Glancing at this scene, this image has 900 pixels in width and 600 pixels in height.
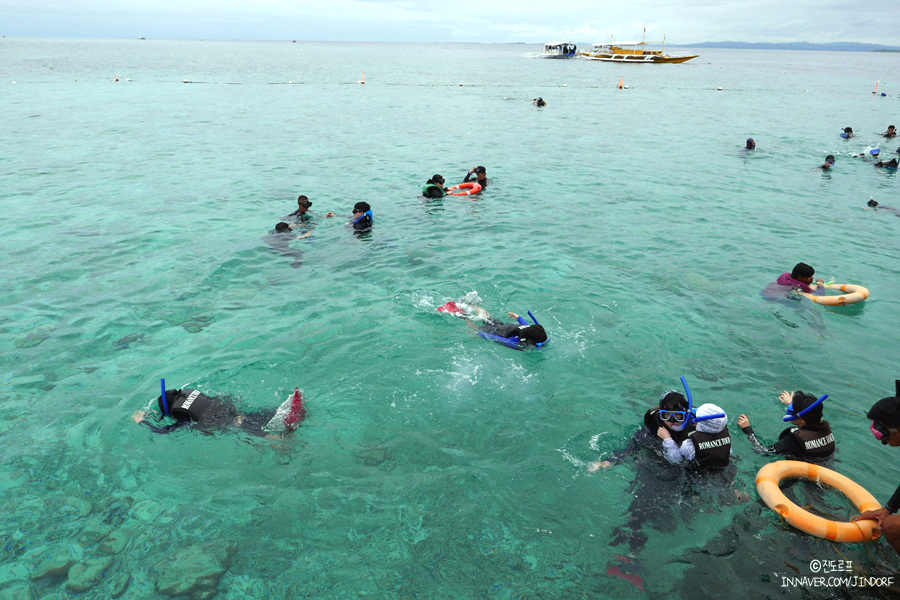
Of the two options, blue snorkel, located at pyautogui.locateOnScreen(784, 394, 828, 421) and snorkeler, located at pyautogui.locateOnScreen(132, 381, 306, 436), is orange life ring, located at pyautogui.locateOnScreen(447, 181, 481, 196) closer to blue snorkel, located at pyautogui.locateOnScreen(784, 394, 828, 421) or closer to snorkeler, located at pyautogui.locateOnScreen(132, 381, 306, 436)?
snorkeler, located at pyautogui.locateOnScreen(132, 381, 306, 436)

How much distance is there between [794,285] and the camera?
11.9 meters

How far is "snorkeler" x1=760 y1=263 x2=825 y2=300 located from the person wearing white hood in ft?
23.1

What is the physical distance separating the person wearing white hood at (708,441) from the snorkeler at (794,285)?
23.1ft

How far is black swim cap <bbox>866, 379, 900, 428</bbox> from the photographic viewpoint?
4.80 metres

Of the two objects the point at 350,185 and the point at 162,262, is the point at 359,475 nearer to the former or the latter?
the point at 162,262

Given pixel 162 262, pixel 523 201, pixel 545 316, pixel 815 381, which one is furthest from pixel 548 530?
pixel 523 201

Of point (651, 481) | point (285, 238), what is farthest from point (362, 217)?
point (651, 481)

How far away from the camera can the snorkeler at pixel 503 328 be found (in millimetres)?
9679

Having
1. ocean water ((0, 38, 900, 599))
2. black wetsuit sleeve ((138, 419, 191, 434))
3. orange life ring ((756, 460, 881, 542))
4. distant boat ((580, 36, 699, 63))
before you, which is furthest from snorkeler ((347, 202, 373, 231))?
distant boat ((580, 36, 699, 63))

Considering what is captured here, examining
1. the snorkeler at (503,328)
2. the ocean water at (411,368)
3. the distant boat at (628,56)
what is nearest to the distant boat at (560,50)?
the distant boat at (628,56)

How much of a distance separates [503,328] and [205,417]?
575cm

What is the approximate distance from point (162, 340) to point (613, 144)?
28296 mm

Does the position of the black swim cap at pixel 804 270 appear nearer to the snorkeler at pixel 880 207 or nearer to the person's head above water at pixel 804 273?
the person's head above water at pixel 804 273

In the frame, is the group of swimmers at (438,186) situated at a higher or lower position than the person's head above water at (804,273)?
higher
